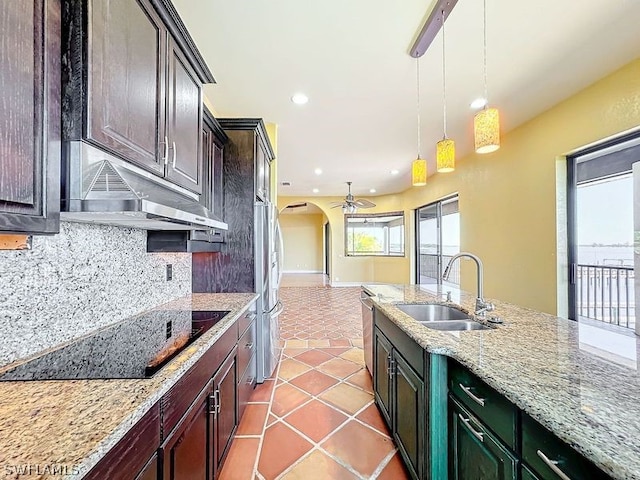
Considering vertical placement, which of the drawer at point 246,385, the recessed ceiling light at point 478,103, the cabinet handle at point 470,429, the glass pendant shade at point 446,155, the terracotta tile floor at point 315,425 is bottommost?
the terracotta tile floor at point 315,425

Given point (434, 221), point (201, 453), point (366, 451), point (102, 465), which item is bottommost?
point (366, 451)

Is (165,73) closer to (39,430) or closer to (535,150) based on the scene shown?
(39,430)

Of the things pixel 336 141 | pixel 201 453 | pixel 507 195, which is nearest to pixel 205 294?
pixel 201 453

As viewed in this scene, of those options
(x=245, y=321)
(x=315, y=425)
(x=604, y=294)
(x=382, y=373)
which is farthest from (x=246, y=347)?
(x=604, y=294)

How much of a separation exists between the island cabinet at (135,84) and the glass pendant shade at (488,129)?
1769 millimetres

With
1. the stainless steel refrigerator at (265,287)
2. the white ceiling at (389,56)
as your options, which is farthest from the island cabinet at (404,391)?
the white ceiling at (389,56)

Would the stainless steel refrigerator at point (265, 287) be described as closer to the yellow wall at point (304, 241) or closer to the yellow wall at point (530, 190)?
the yellow wall at point (530, 190)

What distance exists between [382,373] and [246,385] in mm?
1069

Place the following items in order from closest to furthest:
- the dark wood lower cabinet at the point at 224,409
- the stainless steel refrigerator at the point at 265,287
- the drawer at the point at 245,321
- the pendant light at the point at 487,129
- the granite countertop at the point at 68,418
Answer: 1. the granite countertop at the point at 68,418
2. the dark wood lower cabinet at the point at 224,409
3. the pendant light at the point at 487,129
4. the drawer at the point at 245,321
5. the stainless steel refrigerator at the point at 265,287

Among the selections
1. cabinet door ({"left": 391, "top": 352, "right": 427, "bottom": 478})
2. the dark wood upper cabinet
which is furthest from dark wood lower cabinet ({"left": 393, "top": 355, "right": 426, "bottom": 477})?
the dark wood upper cabinet

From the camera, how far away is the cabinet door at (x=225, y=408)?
1.61 meters

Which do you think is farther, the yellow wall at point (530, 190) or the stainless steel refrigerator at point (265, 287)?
the stainless steel refrigerator at point (265, 287)

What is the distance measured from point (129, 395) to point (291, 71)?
255cm

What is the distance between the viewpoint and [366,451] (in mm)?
1991
